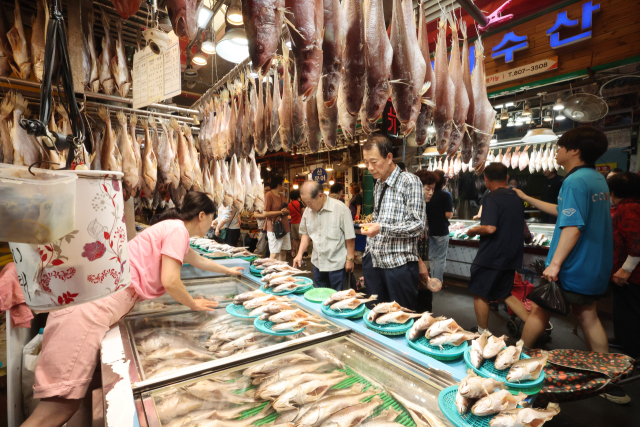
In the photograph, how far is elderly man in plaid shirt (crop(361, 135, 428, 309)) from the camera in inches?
117

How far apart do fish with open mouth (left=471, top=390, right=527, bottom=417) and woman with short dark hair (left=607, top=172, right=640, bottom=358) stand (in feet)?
11.4

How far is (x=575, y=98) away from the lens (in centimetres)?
515

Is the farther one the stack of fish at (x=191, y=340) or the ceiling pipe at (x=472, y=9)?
the ceiling pipe at (x=472, y=9)

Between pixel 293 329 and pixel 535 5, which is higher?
pixel 535 5

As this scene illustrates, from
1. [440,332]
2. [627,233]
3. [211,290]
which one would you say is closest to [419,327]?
[440,332]

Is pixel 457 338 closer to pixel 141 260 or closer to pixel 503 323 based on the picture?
pixel 141 260

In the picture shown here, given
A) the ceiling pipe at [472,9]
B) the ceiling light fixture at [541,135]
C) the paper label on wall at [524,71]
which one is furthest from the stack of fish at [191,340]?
the paper label on wall at [524,71]

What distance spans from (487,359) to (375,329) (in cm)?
59

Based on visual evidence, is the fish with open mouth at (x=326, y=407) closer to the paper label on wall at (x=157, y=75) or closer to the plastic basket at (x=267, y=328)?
the plastic basket at (x=267, y=328)

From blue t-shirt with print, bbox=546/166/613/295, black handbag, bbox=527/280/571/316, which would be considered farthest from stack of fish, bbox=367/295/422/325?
blue t-shirt with print, bbox=546/166/613/295

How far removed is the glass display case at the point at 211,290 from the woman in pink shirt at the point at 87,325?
1.01 ft

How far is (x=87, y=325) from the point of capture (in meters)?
1.81

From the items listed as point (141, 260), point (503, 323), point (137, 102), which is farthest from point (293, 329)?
point (503, 323)

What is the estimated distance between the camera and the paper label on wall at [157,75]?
6.76 ft
